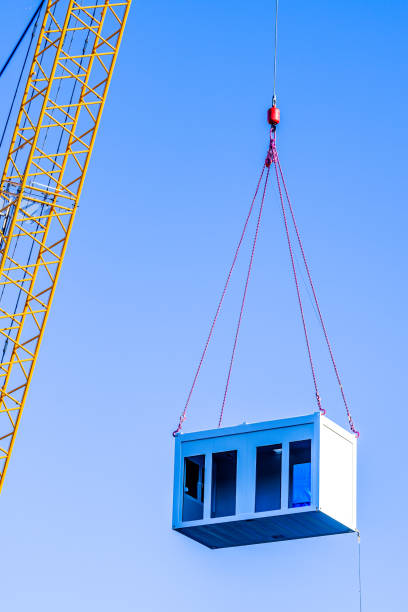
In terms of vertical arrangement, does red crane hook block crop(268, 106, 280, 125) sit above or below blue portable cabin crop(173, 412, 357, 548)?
above

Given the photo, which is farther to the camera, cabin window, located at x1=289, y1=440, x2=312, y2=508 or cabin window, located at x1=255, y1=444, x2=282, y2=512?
cabin window, located at x1=255, y1=444, x2=282, y2=512

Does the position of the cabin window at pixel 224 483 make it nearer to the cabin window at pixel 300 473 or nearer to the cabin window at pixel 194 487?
the cabin window at pixel 194 487

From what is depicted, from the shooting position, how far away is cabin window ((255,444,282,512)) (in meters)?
40.3

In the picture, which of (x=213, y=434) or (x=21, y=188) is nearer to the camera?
(x=213, y=434)

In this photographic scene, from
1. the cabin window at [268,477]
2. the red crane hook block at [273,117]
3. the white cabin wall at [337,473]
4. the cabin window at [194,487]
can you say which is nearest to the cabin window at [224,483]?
the cabin window at [194,487]

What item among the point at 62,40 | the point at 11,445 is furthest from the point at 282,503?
the point at 62,40

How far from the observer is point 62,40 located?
49781 mm

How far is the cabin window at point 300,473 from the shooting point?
39.5m

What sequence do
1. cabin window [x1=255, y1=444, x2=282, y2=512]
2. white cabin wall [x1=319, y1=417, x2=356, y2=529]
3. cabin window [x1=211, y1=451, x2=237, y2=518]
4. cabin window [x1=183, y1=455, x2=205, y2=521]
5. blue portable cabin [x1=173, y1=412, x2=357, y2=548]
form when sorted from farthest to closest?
1. cabin window [x1=183, y1=455, x2=205, y2=521]
2. cabin window [x1=211, y1=451, x2=237, y2=518]
3. cabin window [x1=255, y1=444, x2=282, y2=512]
4. blue portable cabin [x1=173, y1=412, x2=357, y2=548]
5. white cabin wall [x1=319, y1=417, x2=356, y2=529]

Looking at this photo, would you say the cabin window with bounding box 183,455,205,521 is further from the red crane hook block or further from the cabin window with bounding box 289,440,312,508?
the red crane hook block

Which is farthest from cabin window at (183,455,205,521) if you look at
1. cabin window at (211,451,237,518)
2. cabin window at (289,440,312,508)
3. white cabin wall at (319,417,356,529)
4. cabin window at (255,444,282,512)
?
white cabin wall at (319,417,356,529)

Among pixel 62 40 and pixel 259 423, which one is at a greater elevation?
pixel 62 40

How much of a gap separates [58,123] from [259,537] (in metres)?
15.9

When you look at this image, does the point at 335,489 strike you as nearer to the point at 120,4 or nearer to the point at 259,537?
the point at 259,537
